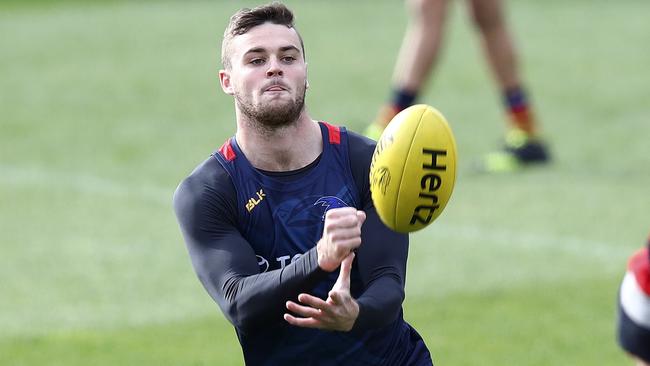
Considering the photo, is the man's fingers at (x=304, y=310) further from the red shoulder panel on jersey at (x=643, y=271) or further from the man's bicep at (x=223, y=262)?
the red shoulder panel on jersey at (x=643, y=271)

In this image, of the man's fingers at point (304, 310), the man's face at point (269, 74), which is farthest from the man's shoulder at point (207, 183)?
the man's fingers at point (304, 310)

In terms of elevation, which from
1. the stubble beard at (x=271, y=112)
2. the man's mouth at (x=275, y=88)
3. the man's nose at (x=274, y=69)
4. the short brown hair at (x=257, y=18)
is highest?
the short brown hair at (x=257, y=18)

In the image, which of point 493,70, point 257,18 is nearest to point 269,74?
point 257,18

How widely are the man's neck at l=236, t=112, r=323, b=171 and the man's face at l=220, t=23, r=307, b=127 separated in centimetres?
8

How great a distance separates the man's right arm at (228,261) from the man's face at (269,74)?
313 mm

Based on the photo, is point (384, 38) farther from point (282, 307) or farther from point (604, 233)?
point (282, 307)

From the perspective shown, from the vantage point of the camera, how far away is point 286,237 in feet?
17.7

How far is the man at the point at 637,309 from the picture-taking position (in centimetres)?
471

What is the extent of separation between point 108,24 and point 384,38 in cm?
392

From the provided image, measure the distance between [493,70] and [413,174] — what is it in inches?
276

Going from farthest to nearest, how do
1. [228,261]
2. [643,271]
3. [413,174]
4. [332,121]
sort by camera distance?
1. [332,121]
2. [228,261]
3. [413,174]
4. [643,271]

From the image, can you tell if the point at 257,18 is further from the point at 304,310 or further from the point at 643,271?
the point at 643,271

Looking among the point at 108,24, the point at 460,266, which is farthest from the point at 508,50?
the point at 108,24

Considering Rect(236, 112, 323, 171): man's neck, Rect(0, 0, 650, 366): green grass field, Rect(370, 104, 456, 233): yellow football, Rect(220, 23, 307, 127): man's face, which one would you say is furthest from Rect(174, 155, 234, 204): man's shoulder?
Rect(0, 0, 650, 366): green grass field
